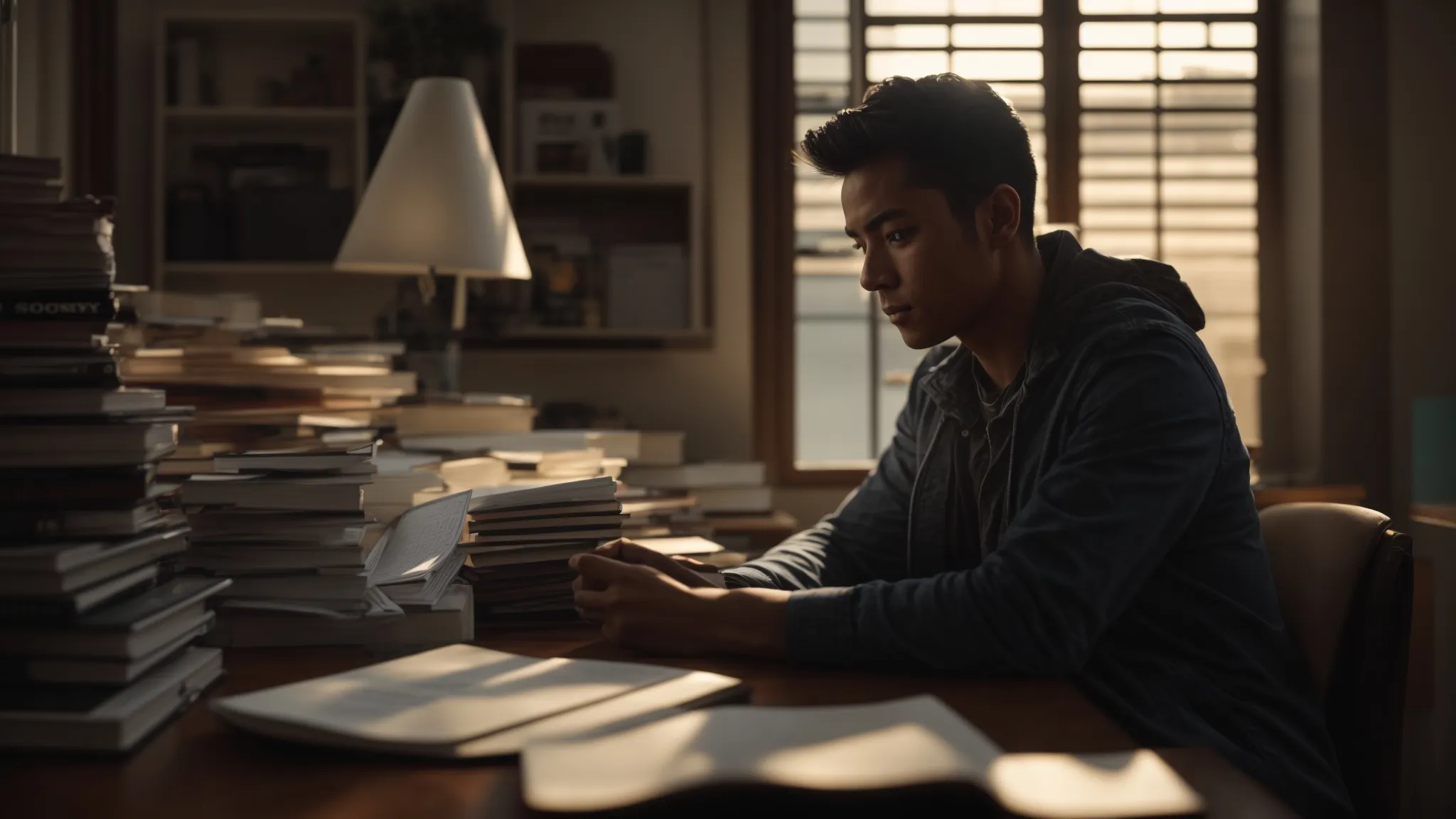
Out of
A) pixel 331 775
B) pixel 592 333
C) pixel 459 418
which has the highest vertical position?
pixel 592 333

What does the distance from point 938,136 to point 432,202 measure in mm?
1250

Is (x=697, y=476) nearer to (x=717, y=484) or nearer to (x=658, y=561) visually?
(x=717, y=484)

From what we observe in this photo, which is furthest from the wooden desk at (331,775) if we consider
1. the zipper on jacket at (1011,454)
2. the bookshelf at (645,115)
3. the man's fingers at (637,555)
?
the bookshelf at (645,115)

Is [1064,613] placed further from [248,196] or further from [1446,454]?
[248,196]

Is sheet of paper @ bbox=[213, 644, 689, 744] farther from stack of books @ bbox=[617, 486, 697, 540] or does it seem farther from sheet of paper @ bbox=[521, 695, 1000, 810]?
stack of books @ bbox=[617, 486, 697, 540]

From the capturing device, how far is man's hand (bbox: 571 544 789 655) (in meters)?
1.04

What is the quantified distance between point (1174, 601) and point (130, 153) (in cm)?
316

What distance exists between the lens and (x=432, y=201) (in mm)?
2363

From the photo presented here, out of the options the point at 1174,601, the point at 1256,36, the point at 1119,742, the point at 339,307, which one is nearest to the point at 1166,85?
the point at 1256,36

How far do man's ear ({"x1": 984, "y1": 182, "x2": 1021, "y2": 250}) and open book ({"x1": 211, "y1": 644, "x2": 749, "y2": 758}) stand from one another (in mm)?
738

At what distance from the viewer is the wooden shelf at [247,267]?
3.22 metres

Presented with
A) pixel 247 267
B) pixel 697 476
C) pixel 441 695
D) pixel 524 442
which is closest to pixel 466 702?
pixel 441 695

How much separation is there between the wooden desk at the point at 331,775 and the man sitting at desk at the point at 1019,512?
0.10 m

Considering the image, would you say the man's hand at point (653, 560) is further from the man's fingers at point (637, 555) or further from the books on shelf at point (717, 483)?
the books on shelf at point (717, 483)
